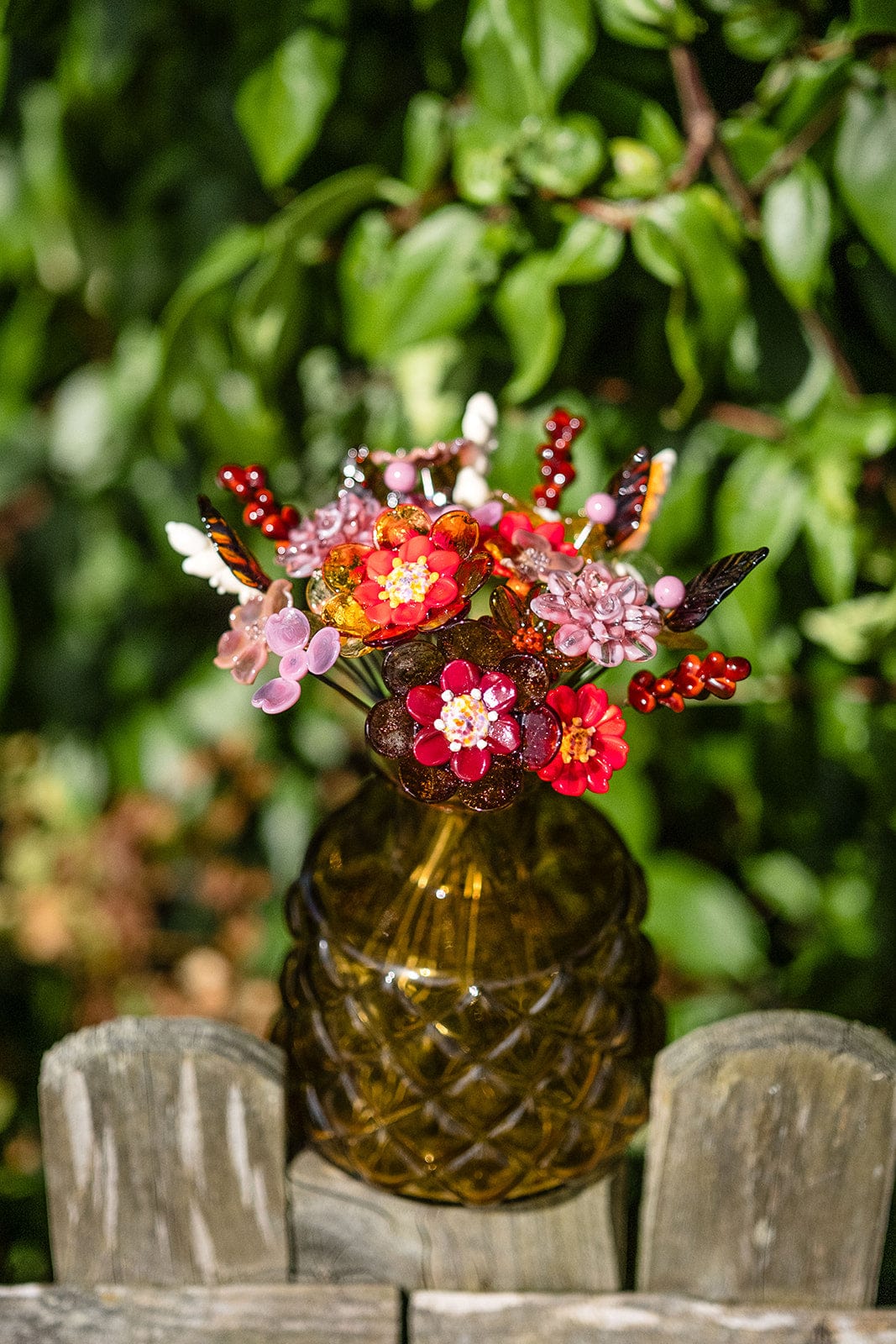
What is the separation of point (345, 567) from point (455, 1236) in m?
0.42

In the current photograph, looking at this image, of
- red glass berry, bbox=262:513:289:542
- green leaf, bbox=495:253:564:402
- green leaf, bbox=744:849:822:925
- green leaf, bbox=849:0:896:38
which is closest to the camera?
red glass berry, bbox=262:513:289:542

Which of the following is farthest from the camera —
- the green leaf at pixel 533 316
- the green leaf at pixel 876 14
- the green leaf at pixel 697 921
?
the green leaf at pixel 697 921

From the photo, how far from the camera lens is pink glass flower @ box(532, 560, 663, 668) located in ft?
1.63

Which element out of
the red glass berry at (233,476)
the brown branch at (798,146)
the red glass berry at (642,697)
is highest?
the brown branch at (798,146)

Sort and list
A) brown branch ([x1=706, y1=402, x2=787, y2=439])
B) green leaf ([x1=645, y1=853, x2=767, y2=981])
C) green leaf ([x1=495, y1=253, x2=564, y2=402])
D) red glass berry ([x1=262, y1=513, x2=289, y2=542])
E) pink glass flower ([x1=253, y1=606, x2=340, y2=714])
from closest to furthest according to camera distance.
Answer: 1. pink glass flower ([x1=253, y1=606, x2=340, y2=714])
2. red glass berry ([x1=262, y1=513, x2=289, y2=542])
3. green leaf ([x1=495, y1=253, x2=564, y2=402])
4. brown branch ([x1=706, y1=402, x2=787, y2=439])
5. green leaf ([x1=645, y1=853, x2=767, y2=981])

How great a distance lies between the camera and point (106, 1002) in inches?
62.4

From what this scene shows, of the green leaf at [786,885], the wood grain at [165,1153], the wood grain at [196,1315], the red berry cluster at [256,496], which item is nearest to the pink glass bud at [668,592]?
the red berry cluster at [256,496]

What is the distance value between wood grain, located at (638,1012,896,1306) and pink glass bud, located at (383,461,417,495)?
0.35m

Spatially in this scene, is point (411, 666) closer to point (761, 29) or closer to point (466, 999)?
point (466, 999)

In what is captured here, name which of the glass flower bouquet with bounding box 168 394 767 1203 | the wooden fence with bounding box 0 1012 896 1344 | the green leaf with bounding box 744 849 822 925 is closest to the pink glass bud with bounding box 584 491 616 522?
the glass flower bouquet with bounding box 168 394 767 1203

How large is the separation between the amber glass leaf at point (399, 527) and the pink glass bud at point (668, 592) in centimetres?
11

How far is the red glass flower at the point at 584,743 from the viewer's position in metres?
0.51

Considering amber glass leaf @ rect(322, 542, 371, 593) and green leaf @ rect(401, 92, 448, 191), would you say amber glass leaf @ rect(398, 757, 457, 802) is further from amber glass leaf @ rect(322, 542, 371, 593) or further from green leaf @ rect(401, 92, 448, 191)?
green leaf @ rect(401, 92, 448, 191)

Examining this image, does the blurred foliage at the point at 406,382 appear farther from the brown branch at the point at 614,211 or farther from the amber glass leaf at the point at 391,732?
the amber glass leaf at the point at 391,732
